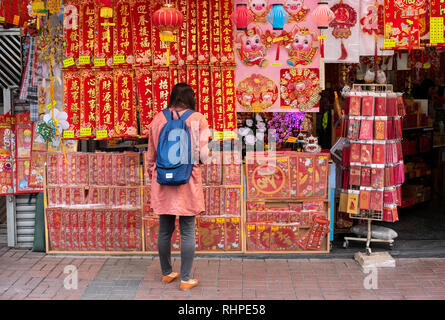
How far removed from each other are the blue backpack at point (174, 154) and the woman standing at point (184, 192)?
0.25ft

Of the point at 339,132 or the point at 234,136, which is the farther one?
the point at 339,132

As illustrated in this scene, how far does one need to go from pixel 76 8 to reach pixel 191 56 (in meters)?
1.54

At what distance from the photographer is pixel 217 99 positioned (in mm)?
6090

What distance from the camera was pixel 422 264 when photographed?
19.2 ft

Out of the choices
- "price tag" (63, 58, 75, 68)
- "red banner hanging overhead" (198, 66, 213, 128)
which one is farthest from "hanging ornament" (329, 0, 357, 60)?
"price tag" (63, 58, 75, 68)

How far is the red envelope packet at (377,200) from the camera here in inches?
231

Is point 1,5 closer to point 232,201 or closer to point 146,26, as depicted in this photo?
point 146,26

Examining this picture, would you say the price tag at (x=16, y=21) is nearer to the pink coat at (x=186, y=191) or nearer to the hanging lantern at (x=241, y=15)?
the pink coat at (x=186, y=191)

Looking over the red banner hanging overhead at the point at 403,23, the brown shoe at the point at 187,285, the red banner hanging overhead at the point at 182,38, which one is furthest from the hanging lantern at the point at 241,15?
the brown shoe at the point at 187,285

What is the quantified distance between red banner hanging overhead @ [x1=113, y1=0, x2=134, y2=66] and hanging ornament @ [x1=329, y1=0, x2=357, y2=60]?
2473 millimetres

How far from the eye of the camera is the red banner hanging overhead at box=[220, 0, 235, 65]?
602 centimetres
